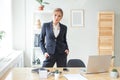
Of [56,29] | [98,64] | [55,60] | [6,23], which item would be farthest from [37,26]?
[98,64]

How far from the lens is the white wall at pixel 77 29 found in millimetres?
5359

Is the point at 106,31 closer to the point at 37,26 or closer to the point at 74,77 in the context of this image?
the point at 37,26

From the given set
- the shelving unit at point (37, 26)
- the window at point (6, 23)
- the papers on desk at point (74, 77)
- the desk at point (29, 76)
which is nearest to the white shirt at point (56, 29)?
the desk at point (29, 76)

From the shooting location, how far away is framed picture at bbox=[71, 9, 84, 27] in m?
5.44

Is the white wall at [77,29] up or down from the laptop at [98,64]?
up

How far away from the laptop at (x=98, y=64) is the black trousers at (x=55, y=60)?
823 millimetres

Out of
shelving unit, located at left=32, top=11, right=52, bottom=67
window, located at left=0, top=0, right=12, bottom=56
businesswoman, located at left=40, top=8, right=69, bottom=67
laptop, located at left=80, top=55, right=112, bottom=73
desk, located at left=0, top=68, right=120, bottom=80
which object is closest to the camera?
desk, located at left=0, top=68, right=120, bottom=80


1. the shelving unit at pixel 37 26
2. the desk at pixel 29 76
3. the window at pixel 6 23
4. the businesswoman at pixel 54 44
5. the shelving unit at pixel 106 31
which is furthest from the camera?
the shelving unit at pixel 106 31

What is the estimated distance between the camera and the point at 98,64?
2.95m

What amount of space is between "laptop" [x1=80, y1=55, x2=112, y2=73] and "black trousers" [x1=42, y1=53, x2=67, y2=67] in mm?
823

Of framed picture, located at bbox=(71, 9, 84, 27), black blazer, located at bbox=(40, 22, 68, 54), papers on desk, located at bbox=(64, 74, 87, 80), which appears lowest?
papers on desk, located at bbox=(64, 74, 87, 80)

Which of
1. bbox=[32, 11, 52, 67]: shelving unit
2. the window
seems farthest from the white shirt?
the window

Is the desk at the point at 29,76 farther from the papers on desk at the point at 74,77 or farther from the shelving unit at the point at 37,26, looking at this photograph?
the shelving unit at the point at 37,26

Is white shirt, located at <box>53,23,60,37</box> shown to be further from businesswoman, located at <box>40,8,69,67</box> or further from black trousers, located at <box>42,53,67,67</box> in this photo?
black trousers, located at <box>42,53,67,67</box>
